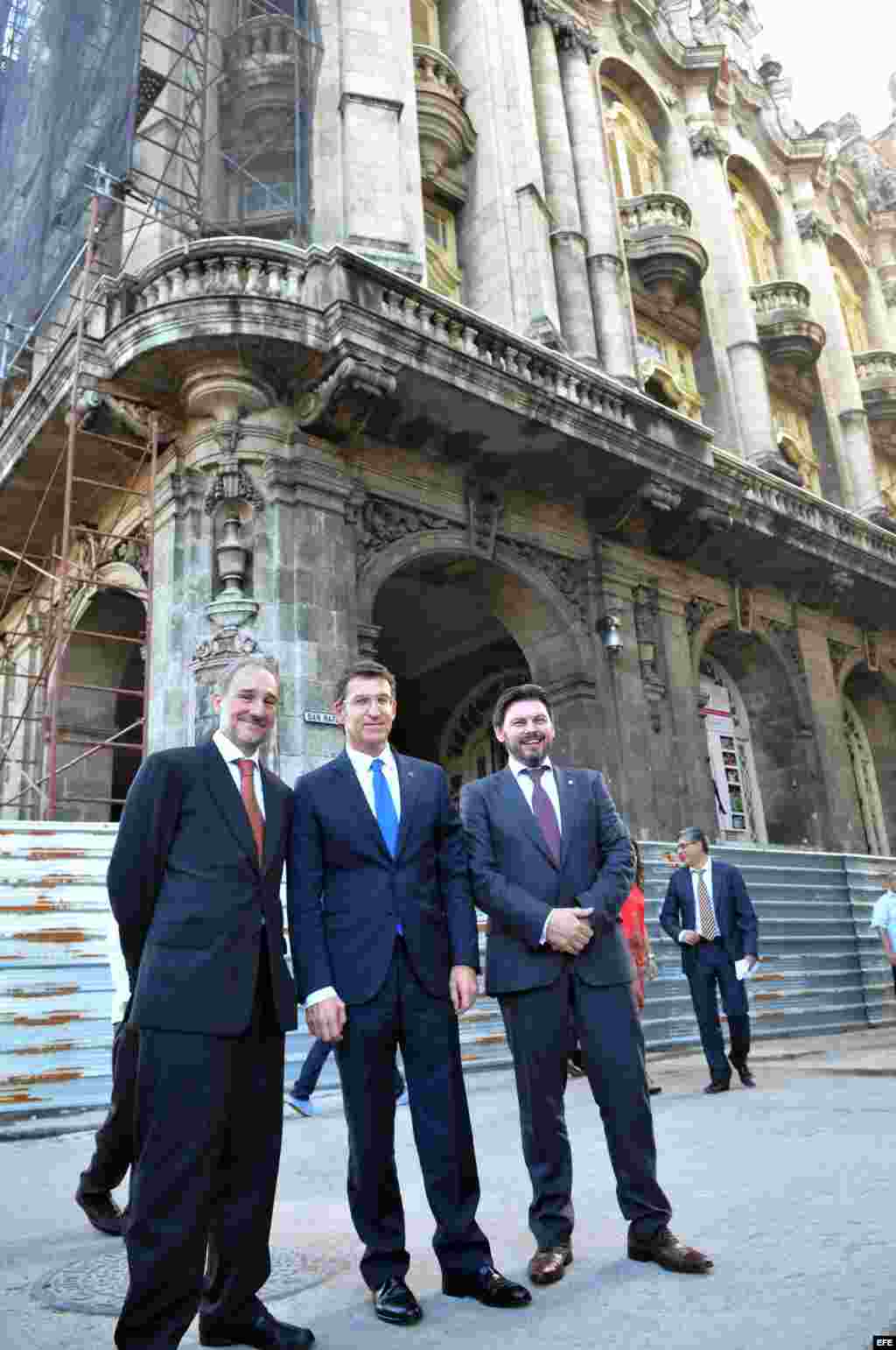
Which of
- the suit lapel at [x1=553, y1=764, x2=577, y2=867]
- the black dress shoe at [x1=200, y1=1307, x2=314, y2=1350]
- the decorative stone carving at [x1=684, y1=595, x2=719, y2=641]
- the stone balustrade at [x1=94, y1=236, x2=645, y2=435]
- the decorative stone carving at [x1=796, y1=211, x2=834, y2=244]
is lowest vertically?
the black dress shoe at [x1=200, y1=1307, x2=314, y2=1350]

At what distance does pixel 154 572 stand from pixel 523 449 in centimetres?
496

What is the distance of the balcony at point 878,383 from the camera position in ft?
85.6

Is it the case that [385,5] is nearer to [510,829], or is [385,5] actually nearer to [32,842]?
[32,842]

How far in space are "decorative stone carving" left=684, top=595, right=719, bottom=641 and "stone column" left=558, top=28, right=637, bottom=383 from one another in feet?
12.2

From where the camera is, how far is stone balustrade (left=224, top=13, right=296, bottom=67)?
15461 millimetres

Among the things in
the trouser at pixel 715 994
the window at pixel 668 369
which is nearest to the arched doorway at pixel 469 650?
the window at pixel 668 369

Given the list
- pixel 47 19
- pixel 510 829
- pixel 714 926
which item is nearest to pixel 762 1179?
pixel 510 829

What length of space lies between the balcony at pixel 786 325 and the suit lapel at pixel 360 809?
2130 centimetres

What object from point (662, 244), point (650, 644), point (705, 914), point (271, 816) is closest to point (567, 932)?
point (271, 816)

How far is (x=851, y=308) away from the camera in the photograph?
95.3 ft

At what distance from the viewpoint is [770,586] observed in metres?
19.0

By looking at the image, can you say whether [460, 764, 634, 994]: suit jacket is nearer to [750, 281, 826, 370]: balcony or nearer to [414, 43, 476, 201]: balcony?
[414, 43, 476, 201]: balcony

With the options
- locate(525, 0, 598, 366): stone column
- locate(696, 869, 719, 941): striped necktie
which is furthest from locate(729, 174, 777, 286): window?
locate(696, 869, 719, 941): striped necktie

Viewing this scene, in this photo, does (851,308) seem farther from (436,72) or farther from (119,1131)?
(119,1131)
